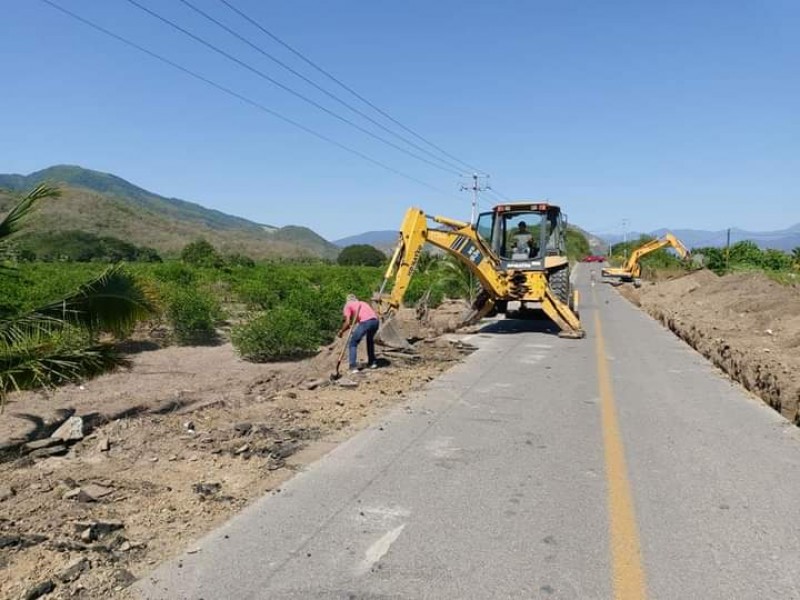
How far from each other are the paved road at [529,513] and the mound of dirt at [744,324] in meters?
1.60

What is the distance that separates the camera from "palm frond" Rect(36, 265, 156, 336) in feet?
23.6

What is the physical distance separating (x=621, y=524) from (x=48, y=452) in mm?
5598

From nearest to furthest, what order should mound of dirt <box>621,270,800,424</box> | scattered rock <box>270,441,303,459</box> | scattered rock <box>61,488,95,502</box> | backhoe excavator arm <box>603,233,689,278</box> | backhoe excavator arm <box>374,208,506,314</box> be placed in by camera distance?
1. scattered rock <box>61,488,95,502</box>
2. scattered rock <box>270,441,303,459</box>
3. mound of dirt <box>621,270,800,424</box>
4. backhoe excavator arm <box>374,208,506,314</box>
5. backhoe excavator arm <box>603,233,689,278</box>

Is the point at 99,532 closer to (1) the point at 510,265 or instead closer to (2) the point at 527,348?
(2) the point at 527,348

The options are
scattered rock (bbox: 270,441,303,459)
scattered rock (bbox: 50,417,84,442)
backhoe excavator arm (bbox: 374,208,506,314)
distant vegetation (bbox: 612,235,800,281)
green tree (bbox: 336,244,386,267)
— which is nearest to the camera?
scattered rock (bbox: 270,441,303,459)

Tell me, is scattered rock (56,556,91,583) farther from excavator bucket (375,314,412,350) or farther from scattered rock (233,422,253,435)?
excavator bucket (375,314,412,350)

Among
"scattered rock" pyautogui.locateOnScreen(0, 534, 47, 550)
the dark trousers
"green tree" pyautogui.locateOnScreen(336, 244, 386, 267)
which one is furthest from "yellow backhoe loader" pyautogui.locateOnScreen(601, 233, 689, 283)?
"green tree" pyautogui.locateOnScreen(336, 244, 386, 267)

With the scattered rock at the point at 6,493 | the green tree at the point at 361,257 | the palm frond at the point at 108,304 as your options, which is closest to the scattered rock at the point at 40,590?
the scattered rock at the point at 6,493

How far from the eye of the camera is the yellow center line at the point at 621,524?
3.92 metres

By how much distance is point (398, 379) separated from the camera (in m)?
10.7

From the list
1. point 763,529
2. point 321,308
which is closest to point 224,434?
point 763,529

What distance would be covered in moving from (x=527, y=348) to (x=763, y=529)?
1018 cm

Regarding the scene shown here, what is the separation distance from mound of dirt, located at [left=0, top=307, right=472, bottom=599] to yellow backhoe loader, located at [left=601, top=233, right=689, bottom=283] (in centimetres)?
3284

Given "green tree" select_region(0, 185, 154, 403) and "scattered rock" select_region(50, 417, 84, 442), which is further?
"scattered rock" select_region(50, 417, 84, 442)
